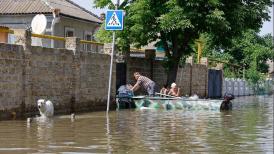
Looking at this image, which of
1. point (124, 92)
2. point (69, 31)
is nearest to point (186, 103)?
point (124, 92)

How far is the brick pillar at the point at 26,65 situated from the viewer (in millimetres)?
18031

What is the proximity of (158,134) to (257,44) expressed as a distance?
4092 centimetres

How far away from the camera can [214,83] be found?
130ft

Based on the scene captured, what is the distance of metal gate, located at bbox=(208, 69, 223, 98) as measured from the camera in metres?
38.8

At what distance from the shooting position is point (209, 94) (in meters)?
38.5

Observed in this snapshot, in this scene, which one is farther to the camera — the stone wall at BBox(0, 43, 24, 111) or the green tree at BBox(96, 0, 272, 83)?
the green tree at BBox(96, 0, 272, 83)

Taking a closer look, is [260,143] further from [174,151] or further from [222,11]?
[222,11]

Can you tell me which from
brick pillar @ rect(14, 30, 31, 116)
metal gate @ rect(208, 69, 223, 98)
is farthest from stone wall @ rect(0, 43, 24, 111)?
metal gate @ rect(208, 69, 223, 98)

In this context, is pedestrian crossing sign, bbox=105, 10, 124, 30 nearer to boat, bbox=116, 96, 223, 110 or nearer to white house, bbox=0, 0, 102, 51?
boat, bbox=116, 96, 223, 110

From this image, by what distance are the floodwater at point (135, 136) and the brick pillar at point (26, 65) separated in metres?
1.14

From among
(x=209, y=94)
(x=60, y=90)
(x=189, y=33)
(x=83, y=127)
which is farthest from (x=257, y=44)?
(x=83, y=127)

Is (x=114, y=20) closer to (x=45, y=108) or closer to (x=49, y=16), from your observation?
(x=45, y=108)

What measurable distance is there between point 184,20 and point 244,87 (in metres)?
24.7

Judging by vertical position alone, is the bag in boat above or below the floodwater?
above
